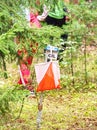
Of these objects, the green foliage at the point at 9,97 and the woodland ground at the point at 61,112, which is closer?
the green foliage at the point at 9,97

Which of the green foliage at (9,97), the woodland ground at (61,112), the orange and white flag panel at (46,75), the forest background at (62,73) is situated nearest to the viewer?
the green foliage at (9,97)

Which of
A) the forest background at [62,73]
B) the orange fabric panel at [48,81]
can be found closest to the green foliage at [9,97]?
the forest background at [62,73]

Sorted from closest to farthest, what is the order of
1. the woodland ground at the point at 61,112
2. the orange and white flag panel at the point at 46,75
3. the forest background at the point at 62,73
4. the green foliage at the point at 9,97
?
the green foliage at the point at 9,97
the forest background at the point at 62,73
the orange and white flag panel at the point at 46,75
the woodland ground at the point at 61,112

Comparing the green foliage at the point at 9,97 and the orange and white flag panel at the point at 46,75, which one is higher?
the green foliage at the point at 9,97

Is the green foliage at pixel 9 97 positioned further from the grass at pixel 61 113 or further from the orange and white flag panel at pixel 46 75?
the grass at pixel 61 113

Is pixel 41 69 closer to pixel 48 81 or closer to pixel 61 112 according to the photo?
pixel 48 81

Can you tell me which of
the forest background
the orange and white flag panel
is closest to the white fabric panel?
the orange and white flag panel

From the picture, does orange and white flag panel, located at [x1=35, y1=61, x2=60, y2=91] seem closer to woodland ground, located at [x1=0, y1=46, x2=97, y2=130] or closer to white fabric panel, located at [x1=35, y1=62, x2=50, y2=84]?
white fabric panel, located at [x1=35, y1=62, x2=50, y2=84]

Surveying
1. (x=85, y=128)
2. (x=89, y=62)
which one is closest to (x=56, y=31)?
(x=85, y=128)

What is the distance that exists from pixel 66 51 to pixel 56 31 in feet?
14.1

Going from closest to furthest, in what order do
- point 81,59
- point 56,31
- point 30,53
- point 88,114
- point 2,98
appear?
1. point 2,98
2. point 56,31
3. point 30,53
4. point 88,114
5. point 81,59

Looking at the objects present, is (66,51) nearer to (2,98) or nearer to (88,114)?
(88,114)

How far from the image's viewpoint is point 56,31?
4.14 meters

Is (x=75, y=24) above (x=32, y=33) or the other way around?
the other way around
